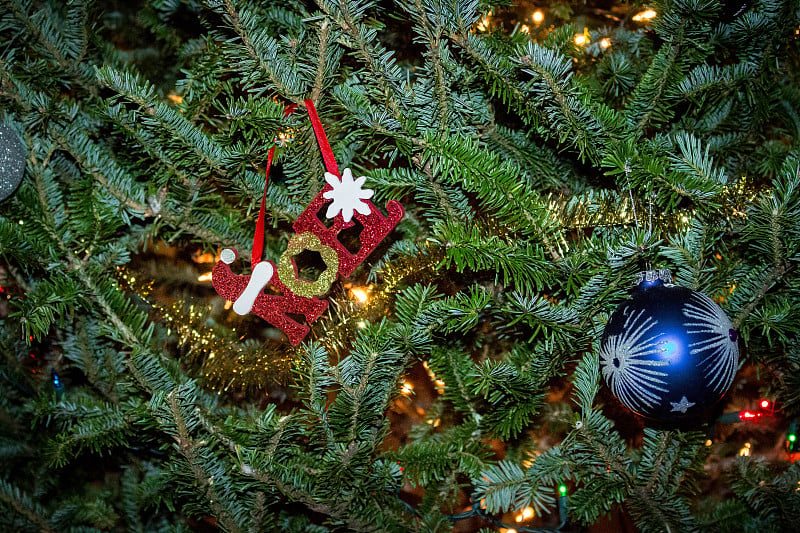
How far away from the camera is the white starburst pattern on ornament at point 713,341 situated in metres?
0.61

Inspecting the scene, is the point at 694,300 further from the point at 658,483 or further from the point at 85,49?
the point at 85,49

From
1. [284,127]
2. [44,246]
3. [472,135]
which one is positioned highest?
[472,135]

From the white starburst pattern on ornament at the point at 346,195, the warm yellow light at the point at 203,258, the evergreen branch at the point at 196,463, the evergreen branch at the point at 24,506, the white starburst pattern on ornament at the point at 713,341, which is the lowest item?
the evergreen branch at the point at 24,506

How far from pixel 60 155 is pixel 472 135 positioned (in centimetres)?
67

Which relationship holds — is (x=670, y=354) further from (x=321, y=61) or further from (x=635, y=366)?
(x=321, y=61)

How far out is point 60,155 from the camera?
3.02ft

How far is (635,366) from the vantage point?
622mm

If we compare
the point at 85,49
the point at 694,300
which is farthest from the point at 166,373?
the point at 694,300

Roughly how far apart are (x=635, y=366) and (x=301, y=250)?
441mm

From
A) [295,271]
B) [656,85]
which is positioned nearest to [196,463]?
[295,271]

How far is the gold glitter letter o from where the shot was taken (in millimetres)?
758

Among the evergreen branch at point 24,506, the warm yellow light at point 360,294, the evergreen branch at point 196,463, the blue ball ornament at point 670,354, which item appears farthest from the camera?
the evergreen branch at point 24,506

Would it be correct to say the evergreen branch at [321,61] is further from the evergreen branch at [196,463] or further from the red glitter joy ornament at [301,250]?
the evergreen branch at [196,463]

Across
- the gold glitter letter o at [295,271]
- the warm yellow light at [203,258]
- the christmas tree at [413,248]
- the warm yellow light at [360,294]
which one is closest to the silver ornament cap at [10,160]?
the christmas tree at [413,248]
